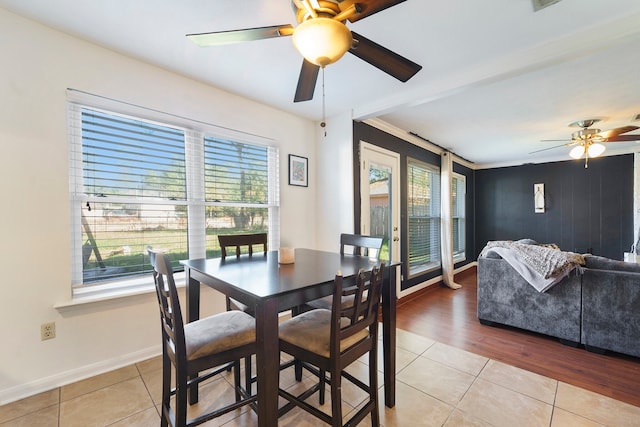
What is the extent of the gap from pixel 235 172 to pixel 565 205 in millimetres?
6282

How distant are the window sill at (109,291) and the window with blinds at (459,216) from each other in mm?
5465

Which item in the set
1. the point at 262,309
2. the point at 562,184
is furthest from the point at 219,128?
the point at 562,184

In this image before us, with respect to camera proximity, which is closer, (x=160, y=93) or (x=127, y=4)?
(x=127, y=4)

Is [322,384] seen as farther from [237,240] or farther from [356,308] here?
[237,240]

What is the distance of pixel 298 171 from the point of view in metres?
3.39

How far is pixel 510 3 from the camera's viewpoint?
63.0 inches

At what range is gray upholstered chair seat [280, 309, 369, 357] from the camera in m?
1.33

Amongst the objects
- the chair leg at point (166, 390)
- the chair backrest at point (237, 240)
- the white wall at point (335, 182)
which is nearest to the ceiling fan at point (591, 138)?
the white wall at point (335, 182)

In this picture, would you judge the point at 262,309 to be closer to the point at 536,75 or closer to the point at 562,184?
the point at 536,75

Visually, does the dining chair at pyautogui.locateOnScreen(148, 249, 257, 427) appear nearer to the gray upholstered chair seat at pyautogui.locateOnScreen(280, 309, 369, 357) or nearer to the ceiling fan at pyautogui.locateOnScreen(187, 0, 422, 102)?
the gray upholstered chair seat at pyautogui.locateOnScreen(280, 309, 369, 357)

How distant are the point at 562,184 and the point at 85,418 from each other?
7.50 m

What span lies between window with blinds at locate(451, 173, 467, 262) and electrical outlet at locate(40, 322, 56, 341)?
5.99 metres

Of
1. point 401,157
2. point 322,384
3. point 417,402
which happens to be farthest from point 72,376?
point 401,157

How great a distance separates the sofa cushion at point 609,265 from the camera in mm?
2327
